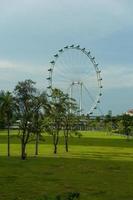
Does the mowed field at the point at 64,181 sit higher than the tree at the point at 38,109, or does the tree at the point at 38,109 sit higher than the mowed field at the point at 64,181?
the tree at the point at 38,109

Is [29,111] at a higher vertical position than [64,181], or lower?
higher

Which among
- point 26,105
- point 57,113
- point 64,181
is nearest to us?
point 64,181

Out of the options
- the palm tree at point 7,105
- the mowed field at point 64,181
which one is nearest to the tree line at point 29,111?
the palm tree at point 7,105

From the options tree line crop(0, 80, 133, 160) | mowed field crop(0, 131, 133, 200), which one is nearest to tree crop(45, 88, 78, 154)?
tree line crop(0, 80, 133, 160)

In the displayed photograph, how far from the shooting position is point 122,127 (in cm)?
16212

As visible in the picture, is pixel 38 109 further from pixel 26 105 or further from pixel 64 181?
pixel 64 181

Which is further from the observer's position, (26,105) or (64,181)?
(26,105)

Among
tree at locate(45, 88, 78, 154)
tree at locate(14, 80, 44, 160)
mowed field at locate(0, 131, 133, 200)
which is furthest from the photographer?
tree at locate(45, 88, 78, 154)

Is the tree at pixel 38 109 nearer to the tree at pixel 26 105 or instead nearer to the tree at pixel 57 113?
the tree at pixel 26 105

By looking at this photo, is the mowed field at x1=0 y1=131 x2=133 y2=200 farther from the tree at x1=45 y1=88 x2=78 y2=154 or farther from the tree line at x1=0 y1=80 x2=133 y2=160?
the tree at x1=45 y1=88 x2=78 y2=154

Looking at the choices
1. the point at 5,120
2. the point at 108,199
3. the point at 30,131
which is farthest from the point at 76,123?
the point at 108,199

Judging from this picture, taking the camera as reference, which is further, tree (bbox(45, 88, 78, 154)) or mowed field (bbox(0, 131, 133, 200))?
tree (bbox(45, 88, 78, 154))

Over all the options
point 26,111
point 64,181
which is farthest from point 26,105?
point 64,181

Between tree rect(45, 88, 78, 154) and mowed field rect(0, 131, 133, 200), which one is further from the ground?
tree rect(45, 88, 78, 154)
